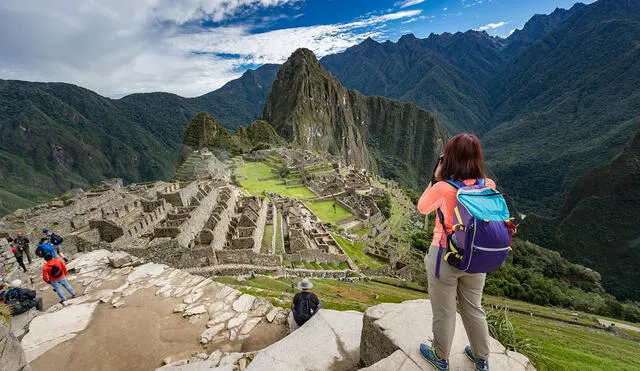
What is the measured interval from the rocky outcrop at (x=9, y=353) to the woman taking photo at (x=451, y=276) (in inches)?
192

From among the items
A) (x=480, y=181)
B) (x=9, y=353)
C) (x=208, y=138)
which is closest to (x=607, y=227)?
(x=480, y=181)

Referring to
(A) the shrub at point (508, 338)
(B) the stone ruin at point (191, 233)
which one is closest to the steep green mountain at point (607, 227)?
(B) the stone ruin at point (191, 233)

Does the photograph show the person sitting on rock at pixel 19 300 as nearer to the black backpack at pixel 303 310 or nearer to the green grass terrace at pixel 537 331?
the green grass terrace at pixel 537 331

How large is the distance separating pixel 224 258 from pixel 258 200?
39.8 ft

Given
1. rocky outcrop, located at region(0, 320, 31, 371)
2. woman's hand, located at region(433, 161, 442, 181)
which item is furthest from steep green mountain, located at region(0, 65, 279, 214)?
woman's hand, located at region(433, 161, 442, 181)

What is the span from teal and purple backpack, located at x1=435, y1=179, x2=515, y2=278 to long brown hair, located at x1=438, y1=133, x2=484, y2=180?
0.55 ft

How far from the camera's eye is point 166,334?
5.82 m

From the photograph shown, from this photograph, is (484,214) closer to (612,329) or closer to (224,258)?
(224,258)

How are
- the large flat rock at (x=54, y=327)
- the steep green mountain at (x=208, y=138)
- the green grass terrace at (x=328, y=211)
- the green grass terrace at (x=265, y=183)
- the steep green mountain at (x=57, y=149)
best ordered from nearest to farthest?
the large flat rock at (x=54, y=327), the green grass terrace at (x=328, y=211), the green grass terrace at (x=265, y=183), the steep green mountain at (x=208, y=138), the steep green mountain at (x=57, y=149)

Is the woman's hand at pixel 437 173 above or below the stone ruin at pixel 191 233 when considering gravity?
above

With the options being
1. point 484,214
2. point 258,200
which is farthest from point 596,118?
point 484,214

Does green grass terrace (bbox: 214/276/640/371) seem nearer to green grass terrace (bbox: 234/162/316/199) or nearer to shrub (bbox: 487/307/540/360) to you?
shrub (bbox: 487/307/540/360)

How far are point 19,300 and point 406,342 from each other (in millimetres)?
7689

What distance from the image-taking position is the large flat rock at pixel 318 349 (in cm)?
408
